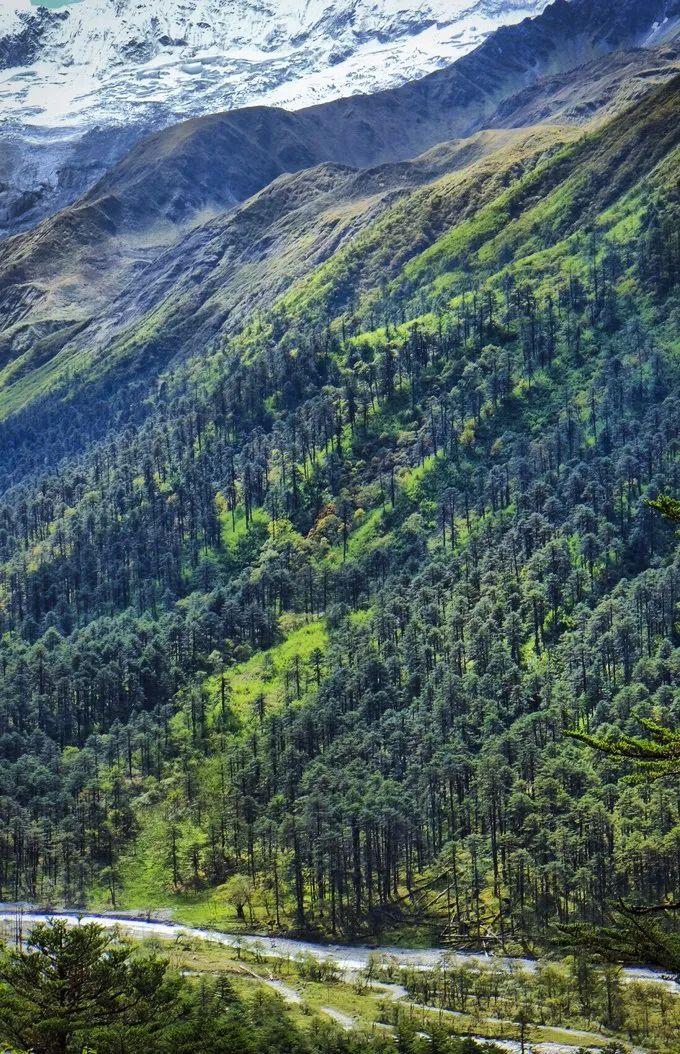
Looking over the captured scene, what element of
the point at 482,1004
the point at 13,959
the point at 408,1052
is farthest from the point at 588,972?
the point at 13,959

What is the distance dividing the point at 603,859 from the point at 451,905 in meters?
27.2

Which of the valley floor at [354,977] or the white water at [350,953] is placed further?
the white water at [350,953]

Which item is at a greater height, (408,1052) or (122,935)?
(408,1052)

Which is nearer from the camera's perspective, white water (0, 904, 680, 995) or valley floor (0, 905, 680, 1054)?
valley floor (0, 905, 680, 1054)

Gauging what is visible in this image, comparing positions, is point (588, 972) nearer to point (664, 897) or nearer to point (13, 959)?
point (664, 897)

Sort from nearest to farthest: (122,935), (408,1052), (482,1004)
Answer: (408,1052)
(482,1004)
(122,935)

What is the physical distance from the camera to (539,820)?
195 metres

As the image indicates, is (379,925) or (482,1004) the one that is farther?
(379,925)

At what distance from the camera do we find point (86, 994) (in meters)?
76.3

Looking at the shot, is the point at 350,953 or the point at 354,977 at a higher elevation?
the point at 354,977

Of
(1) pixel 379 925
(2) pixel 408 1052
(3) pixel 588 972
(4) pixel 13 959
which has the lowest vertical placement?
(1) pixel 379 925

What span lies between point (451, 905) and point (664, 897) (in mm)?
34347

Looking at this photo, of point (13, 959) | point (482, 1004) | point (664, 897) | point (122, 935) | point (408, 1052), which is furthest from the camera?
point (122, 935)

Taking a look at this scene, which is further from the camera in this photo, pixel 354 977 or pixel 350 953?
pixel 350 953
